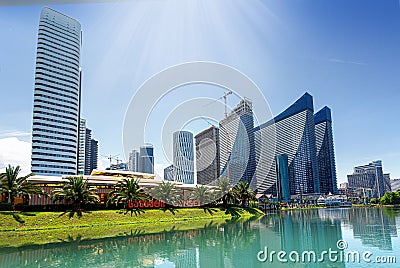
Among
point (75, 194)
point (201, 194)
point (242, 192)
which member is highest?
point (75, 194)

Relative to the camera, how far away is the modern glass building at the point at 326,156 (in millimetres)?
106750

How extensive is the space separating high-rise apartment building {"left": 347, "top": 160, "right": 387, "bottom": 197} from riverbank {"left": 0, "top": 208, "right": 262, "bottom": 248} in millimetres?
116377

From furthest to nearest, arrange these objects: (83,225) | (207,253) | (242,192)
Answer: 1. (242,192)
2. (83,225)
3. (207,253)

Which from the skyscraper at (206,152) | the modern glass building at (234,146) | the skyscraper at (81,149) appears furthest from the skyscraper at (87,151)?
the modern glass building at (234,146)

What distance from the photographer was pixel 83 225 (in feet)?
72.7

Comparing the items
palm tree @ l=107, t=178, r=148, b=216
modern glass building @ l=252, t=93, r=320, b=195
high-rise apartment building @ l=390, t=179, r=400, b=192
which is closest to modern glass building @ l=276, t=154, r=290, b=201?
modern glass building @ l=252, t=93, r=320, b=195

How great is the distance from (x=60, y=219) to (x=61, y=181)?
5922 mm

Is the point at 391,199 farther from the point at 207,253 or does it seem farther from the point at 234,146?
the point at 207,253

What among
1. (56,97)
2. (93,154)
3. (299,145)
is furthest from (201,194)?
(93,154)

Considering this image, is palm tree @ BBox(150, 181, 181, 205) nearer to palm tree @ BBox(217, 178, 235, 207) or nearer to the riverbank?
the riverbank

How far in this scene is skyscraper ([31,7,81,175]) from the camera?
61094 mm

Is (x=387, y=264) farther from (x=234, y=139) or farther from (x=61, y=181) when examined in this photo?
(x=234, y=139)

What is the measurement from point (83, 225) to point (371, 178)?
13031 cm

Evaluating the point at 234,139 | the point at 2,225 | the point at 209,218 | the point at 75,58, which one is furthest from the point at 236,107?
the point at 75,58
